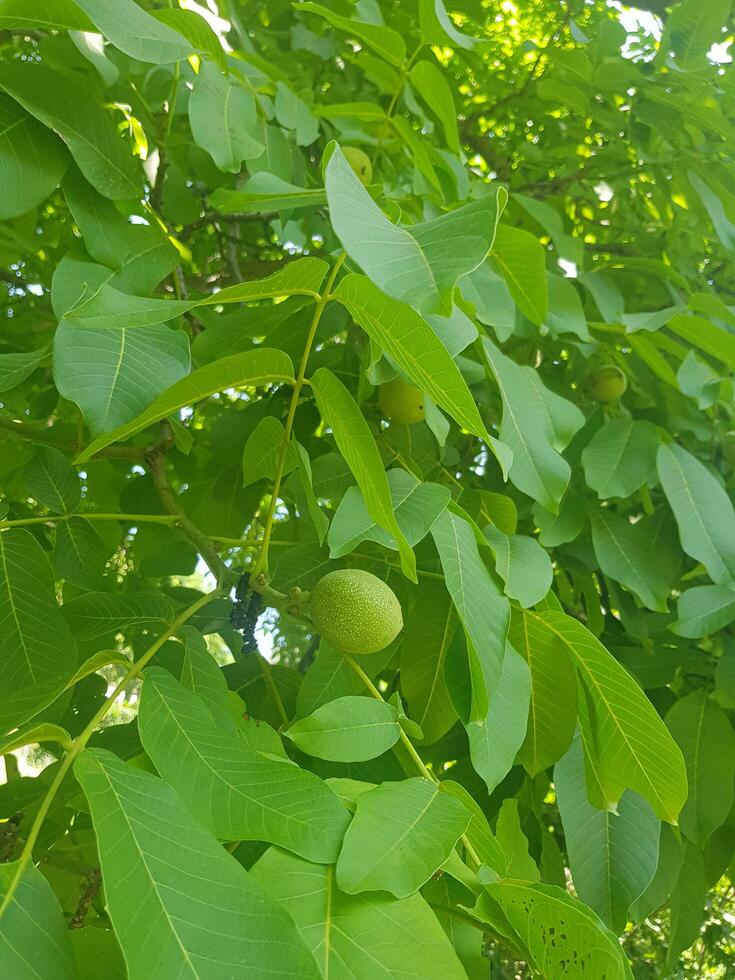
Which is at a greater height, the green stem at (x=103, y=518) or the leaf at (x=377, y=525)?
the leaf at (x=377, y=525)

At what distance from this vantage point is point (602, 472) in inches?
55.2

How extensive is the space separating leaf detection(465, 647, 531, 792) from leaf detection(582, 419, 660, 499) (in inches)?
18.8

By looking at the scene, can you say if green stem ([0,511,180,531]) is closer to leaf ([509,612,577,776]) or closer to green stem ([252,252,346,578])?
green stem ([252,252,346,578])

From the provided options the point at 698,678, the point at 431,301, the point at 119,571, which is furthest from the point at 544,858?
the point at 119,571

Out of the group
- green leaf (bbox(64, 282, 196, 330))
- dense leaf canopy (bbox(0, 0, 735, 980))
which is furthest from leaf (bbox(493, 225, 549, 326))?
green leaf (bbox(64, 282, 196, 330))

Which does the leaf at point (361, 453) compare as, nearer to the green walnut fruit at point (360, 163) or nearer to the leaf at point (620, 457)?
the leaf at point (620, 457)

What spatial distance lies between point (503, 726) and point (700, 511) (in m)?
0.61

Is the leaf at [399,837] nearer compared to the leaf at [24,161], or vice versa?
the leaf at [399,837]

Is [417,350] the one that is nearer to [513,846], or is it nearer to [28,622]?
[513,846]

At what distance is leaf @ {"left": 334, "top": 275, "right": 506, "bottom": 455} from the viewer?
0.72m

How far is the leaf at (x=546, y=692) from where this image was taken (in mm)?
1086

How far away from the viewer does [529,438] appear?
112 cm

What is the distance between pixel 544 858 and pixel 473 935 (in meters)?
0.65

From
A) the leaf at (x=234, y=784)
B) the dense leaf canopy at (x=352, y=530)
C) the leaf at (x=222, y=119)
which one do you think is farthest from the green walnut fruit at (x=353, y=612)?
the leaf at (x=222, y=119)
